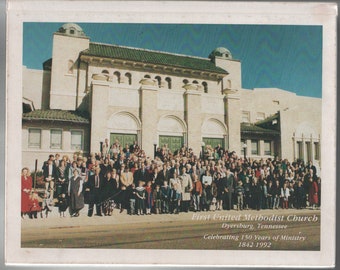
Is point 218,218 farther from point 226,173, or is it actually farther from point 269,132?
point 269,132

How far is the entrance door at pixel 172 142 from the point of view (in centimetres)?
596

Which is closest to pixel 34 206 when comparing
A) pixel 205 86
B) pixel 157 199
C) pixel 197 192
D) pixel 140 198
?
pixel 140 198

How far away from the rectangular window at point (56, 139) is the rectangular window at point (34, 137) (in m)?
0.19

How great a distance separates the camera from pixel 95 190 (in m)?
5.79

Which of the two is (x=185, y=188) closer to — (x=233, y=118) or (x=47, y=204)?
(x=233, y=118)

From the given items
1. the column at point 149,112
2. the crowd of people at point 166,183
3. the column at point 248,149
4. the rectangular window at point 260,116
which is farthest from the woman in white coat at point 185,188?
the rectangular window at point 260,116

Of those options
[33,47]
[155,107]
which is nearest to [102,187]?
[155,107]

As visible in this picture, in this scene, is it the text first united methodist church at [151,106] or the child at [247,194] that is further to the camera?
the child at [247,194]

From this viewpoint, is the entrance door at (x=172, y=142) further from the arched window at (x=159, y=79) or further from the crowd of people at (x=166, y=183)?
the arched window at (x=159, y=79)

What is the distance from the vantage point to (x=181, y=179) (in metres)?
5.97

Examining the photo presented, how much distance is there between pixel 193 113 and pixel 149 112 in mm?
710

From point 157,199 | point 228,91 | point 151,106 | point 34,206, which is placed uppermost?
point 228,91

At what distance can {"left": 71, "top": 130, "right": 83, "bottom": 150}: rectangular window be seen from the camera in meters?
5.80

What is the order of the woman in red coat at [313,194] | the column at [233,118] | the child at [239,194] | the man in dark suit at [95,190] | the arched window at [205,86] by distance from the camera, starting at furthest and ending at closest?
the arched window at [205,86] → the column at [233,118] → the child at [239,194] → the woman in red coat at [313,194] → the man in dark suit at [95,190]
